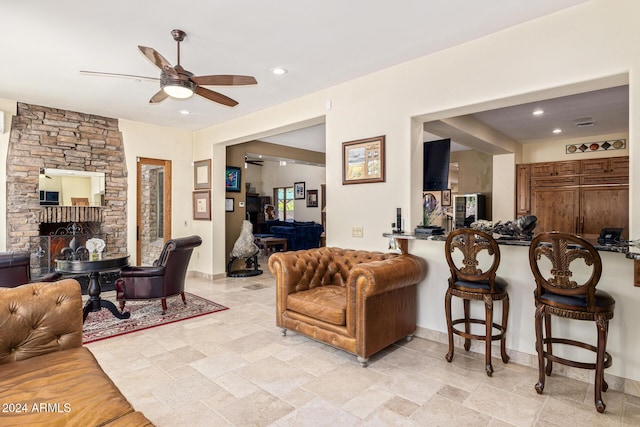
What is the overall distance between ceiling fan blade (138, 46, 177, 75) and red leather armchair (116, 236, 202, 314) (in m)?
2.13

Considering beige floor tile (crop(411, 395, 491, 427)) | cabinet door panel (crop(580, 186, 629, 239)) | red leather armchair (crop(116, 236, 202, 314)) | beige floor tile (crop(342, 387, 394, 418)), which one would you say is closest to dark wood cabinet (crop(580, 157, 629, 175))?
cabinet door panel (crop(580, 186, 629, 239))

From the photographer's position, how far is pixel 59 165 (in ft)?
17.3

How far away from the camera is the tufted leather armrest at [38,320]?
1.82m

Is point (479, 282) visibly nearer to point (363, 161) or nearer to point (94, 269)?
point (363, 161)

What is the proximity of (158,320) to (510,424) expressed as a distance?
11.8 feet

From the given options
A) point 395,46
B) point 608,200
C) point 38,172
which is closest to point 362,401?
point 395,46

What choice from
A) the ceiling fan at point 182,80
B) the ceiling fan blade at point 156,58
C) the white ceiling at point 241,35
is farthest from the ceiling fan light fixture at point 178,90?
the white ceiling at point 241,35

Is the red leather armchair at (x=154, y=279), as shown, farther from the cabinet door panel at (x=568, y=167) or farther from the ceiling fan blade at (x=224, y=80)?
the cabinet door panel at (x=568, y=167)

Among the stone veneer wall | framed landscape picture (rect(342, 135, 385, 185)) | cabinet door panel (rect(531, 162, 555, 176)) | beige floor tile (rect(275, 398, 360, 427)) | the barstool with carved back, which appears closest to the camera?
beige floor tile (rect(275, 398, 360, 427))

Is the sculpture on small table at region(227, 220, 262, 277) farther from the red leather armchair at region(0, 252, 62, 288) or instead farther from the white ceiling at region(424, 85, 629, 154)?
the white ceiling at region(424, 85, 629, 154)

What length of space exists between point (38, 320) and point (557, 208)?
7.61m

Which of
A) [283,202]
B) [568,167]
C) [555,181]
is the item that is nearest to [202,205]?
[555,181]

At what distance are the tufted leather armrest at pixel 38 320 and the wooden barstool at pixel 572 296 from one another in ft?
9.84

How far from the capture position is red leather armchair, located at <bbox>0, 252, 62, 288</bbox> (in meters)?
3.15
